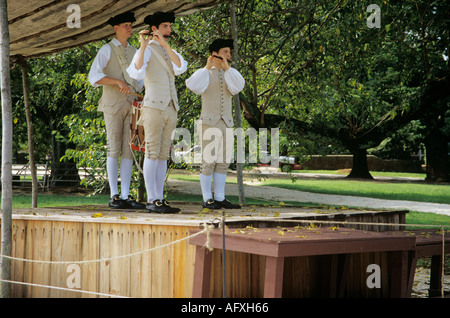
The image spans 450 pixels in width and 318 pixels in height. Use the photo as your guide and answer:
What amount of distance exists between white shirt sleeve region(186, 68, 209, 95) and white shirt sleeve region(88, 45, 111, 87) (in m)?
0.92

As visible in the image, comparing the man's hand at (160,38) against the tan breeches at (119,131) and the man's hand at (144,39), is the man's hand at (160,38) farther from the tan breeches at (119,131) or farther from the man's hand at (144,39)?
the tan breeches at (119,131)

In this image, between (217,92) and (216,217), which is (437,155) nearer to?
(217,92)

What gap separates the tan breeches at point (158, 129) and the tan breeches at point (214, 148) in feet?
1.49

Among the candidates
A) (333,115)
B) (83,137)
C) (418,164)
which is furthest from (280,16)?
(418,164)

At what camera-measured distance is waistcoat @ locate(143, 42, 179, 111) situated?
6125mm

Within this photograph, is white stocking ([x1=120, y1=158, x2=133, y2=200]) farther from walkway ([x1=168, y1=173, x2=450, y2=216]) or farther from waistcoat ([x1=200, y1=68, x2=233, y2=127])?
walkway ([x1=168, y1=173, x2=450, y2=216])

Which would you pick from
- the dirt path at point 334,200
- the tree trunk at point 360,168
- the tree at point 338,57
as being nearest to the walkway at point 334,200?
the dirt path at point 334,200

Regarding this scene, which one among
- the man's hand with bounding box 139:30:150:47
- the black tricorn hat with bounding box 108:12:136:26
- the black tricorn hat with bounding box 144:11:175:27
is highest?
the black tricorn hat with bounding box 108:12:136:26

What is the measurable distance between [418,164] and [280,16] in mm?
33235

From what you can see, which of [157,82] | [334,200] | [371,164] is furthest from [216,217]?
[371,164]

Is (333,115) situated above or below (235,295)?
above

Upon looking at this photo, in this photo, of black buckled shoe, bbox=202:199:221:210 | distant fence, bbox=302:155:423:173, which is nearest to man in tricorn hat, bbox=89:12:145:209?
black buckled shoe, bbox=202:199:221:210
